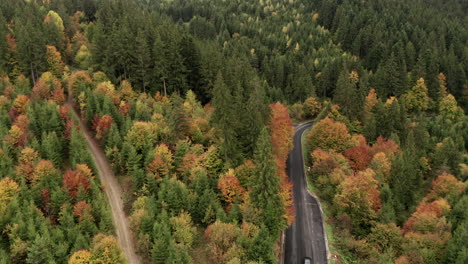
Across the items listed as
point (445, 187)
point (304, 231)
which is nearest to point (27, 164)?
point (304, 231)

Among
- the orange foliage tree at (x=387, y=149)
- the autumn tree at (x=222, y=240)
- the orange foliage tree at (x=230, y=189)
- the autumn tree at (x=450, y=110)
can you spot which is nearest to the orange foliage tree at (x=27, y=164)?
the orange foliage tree at (x=230, y=189)

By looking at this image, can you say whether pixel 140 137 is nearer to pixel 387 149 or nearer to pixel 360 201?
pixel 360 201

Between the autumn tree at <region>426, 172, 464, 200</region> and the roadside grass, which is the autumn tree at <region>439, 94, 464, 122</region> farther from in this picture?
the roadside grass

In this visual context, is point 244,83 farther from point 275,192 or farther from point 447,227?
point 447,227

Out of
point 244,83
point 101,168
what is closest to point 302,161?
point 244,83

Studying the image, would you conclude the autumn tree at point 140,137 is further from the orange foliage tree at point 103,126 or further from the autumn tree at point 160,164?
the orange foliage tree at point 103,126
